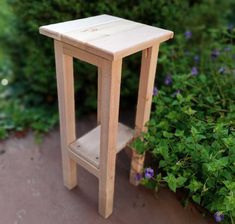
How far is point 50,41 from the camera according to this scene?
5.67 feet

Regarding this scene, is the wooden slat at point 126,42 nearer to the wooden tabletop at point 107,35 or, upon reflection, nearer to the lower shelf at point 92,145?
the wooden tabletop at point 107,35

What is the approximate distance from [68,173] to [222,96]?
97 cm

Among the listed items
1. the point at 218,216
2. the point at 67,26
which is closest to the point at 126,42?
the point at 67,26

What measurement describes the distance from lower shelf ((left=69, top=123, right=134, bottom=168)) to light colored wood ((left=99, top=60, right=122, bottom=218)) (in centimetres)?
8

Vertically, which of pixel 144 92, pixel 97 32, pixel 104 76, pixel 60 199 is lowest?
pixel 60 199

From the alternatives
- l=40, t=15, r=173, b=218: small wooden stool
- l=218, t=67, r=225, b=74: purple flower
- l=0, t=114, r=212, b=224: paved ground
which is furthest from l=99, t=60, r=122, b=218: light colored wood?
l=218, t=67, r=225, b=74: purple flower

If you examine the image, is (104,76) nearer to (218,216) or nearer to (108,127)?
(108,127)

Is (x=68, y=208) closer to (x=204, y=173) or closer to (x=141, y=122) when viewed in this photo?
(x=141, y=122)

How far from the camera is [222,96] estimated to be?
158 cm

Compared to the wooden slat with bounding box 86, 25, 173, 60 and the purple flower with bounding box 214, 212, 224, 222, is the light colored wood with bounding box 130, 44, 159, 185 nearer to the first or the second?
the wooden slat with bounding box 86, 25, 173, 60

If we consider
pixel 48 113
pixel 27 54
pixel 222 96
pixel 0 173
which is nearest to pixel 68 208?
pixel 0 173

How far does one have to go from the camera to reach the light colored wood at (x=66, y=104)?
113 centimetres

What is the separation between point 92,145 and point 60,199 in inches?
14.6

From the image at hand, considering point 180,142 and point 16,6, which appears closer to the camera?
point 180,142
